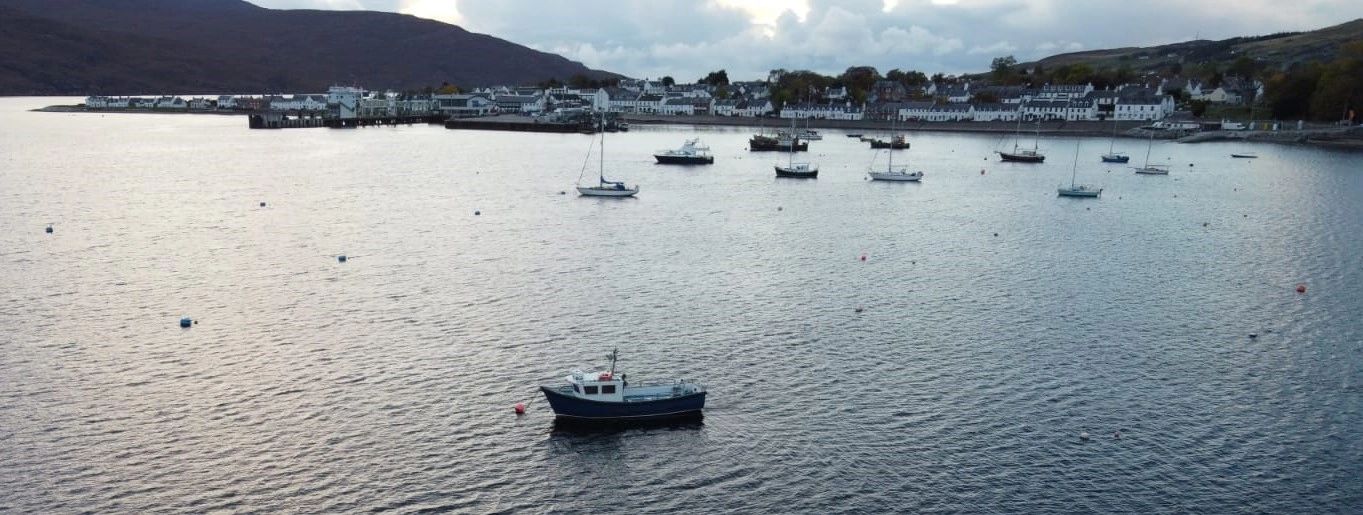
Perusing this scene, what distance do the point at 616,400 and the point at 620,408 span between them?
0.21 meters

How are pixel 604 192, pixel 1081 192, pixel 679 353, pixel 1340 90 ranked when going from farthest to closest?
pixel 1340 90, pixel 1081 192, pixel 604 192, pixel 679 353

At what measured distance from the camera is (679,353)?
3006 centimetres

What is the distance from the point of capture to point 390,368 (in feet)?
93.0

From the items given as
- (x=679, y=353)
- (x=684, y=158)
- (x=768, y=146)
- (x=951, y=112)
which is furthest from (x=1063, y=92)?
(x=679, y=353)

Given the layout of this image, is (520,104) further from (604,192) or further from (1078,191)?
(1078,191)

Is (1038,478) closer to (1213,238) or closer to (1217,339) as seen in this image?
(1217,339)

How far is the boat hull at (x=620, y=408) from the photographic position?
24.5m

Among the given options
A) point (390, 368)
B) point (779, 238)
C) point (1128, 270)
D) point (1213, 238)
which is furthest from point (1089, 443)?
point (1213, 238)

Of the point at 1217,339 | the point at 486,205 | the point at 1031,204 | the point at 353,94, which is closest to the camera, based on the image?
the point at 1217,339

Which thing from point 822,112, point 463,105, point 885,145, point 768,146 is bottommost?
point 768,146

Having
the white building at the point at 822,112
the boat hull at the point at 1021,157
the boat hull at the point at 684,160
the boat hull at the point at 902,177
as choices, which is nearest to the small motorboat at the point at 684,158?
the boat hull at the point at 684,160

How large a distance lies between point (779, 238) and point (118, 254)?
29.9 metres

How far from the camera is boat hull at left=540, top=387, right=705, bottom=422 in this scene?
2447cm

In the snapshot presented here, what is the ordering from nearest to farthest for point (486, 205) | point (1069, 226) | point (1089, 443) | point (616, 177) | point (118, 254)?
point (1089, 443), point (118, 254), point (1069, 226), point (486, 205), point (616, 177)
